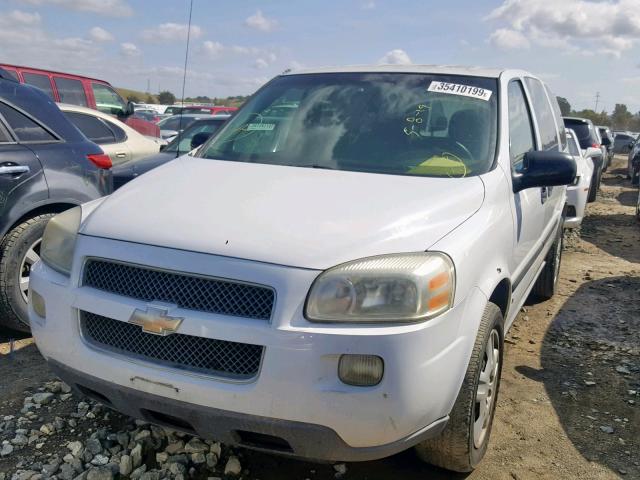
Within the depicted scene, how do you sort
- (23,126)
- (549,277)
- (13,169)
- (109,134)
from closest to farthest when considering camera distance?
(13,169) → (23,126) → (549,277) → (109,134)

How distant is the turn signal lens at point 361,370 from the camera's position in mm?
2057

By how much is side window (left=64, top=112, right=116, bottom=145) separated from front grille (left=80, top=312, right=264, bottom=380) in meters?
5.38

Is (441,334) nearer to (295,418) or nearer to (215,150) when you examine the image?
(295,418)

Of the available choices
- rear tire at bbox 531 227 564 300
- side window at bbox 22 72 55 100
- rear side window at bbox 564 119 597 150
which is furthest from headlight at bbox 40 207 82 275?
rear side window at bbox 564 119 597 150

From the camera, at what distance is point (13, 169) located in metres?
4.00

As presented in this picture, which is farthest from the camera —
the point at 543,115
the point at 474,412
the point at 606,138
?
the point at 606,138

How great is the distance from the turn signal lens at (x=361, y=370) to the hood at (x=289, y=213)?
34 cm

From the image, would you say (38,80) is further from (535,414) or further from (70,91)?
(535,414)

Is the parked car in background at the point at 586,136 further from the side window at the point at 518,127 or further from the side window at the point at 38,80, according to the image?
the side window at the point at 38,80

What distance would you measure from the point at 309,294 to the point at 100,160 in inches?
120

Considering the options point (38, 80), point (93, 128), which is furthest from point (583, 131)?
point (38, 80)

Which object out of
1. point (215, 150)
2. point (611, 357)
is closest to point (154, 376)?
point (215, 150)

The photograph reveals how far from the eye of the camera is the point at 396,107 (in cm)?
341

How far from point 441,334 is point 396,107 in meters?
1.64
